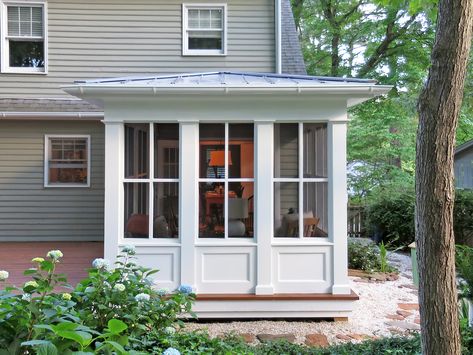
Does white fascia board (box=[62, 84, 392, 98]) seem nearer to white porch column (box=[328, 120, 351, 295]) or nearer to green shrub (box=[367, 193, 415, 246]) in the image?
white porch column (box=[328, 120, 351, 295])

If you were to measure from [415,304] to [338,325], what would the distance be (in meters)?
1.44

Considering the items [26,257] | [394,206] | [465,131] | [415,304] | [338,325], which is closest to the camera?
[338,325]

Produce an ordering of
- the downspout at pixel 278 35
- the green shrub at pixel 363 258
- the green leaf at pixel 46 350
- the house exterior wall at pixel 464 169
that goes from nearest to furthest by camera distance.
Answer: the green leaf at pixel 46 350 → the green shrub at pixel 363 258 → the downspout at pixel 278 35 → the house exterior wall at pixel 464 169

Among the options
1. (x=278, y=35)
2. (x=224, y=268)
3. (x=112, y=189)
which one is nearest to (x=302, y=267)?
(x=224, y=268)

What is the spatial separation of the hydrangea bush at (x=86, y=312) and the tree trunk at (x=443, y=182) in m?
1.43

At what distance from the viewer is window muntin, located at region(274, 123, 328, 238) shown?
5.48 m

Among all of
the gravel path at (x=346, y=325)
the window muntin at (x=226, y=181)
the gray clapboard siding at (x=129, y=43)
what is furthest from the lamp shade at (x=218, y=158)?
the gray clapboard siding at (x=129, y=43)

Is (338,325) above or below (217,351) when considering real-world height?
below

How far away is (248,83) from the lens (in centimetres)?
533

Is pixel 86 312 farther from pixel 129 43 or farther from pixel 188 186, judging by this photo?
pixel 129 43

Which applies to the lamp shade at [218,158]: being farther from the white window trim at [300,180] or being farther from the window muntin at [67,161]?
the window muntin at [67,161]

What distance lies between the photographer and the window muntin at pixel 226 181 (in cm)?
550

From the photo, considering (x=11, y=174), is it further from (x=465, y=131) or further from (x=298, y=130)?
(x=465, y=131)

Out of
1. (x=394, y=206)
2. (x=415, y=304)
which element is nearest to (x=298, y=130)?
(x=415, y=304)
